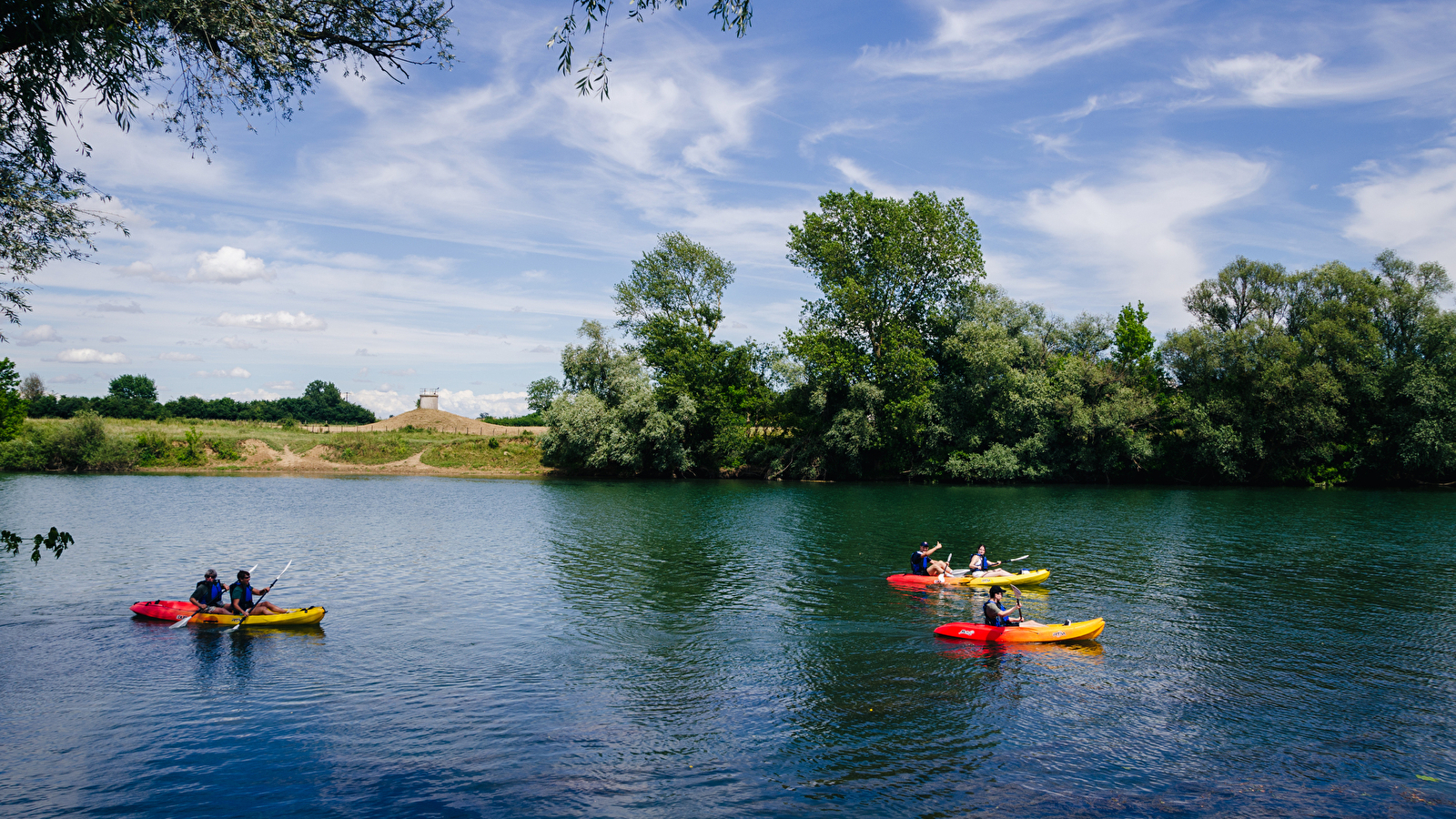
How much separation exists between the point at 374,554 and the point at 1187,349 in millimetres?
65800

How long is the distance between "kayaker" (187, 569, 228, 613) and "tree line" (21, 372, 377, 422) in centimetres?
7007

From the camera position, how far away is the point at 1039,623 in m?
21.0

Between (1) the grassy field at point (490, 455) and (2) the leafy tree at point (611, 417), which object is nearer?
(2) the leafy tree at point (611, 417)

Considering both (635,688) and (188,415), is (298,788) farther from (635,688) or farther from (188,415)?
(188,415)

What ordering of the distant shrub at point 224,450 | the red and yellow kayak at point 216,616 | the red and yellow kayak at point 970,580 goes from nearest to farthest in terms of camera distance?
the red and yellow kayak at point 216,616, the red and yellow kayak at point 970,580, the distant shrub at point 224,450

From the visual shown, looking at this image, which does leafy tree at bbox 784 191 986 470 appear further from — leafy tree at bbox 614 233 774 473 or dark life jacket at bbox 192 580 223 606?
dark life jacket at bbox 192 580 223 606

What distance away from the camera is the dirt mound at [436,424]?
98.0 m

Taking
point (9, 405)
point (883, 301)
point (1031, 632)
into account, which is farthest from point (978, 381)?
point (9, 405)

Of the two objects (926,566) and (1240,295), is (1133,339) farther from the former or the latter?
(926,566)

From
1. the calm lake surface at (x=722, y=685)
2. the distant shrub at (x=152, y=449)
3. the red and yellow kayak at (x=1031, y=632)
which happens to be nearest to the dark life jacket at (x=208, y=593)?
the calm lake surface at (x=722, y=685)

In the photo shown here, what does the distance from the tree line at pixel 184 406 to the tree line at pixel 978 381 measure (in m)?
53.8

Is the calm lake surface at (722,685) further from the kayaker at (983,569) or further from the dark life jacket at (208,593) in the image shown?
the kayaker at (983,569)

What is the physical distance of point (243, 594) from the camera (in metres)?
21.7

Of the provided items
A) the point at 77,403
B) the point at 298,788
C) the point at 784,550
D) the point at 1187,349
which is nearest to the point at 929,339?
the point at 1187,349
